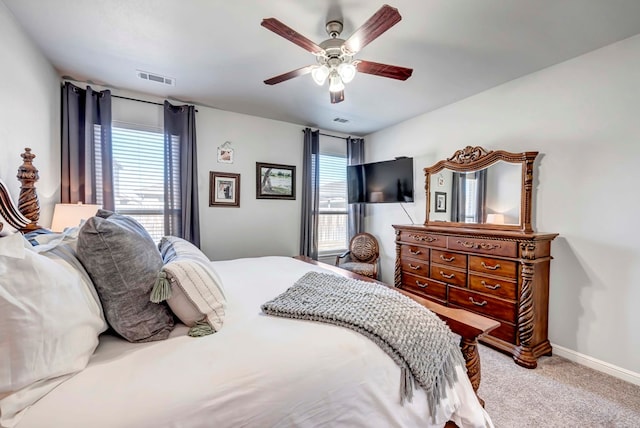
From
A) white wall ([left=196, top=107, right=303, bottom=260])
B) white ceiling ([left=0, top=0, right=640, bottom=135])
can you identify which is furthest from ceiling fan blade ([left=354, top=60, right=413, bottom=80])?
white wall ([left=196, top=107, right=303, bottom=260])

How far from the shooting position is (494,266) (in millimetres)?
2525

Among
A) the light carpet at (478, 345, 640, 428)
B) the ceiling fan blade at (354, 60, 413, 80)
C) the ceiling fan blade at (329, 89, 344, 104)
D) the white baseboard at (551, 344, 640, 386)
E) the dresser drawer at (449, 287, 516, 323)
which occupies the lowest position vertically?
the light carpet at (478, 345, 640, 428)

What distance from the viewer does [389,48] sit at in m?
2.22

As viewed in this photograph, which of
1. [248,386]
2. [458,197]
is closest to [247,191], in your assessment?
[458,197]

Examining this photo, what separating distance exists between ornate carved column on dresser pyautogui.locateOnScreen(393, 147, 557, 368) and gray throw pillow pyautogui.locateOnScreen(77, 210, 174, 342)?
105 inches

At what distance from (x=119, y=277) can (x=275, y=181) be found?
3050 millimetres

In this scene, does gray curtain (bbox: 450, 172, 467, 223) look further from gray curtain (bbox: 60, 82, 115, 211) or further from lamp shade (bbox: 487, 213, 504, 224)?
gray curtain (bbox: 60, 82, 115, 211)

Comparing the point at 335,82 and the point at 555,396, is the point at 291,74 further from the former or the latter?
the point at 555,396

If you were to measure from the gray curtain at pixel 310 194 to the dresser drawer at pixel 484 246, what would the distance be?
1.99 m

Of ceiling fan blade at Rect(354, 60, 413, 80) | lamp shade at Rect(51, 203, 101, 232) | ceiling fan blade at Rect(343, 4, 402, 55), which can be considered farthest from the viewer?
lamp shade at Rect(51, 203, 101, 232)

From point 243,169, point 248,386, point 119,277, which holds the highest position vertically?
point 243,169

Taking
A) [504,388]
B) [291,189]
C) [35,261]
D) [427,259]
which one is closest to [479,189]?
[427,259]

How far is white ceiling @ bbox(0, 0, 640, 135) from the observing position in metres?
1.79

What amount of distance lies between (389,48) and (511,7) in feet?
2.68
